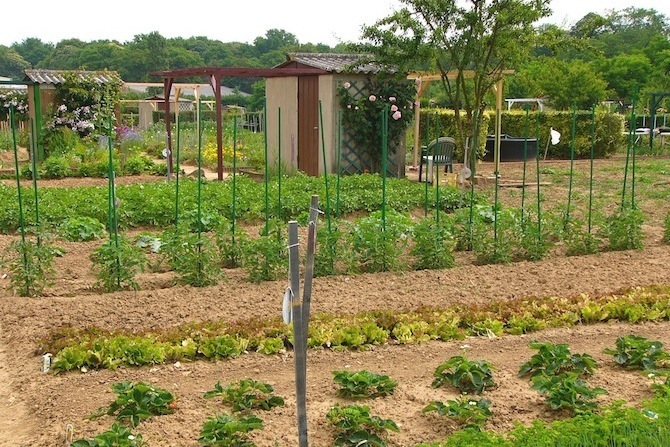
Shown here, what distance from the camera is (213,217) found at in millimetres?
9703

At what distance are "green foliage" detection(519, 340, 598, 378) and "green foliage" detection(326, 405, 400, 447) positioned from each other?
1.21m

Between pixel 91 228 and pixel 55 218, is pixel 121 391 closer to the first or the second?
pixel 91 228

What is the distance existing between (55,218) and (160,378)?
5.49 m

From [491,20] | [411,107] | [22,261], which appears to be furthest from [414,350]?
[411,107]

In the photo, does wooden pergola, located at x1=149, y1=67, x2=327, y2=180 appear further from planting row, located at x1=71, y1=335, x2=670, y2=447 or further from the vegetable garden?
planting row, located at x1=71, y1=335, x2=670, y2=447

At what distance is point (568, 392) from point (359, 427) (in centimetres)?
118

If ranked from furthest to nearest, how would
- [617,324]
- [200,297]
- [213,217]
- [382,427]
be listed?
[213,217]
[200,297]
[617,324]
[382,427]

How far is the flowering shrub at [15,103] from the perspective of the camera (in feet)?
78.8

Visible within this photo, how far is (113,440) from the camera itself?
364cm

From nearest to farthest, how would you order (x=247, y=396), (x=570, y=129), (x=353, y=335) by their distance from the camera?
(x=247, y=396) → (x=353, y=335) → (x=570, y=129)

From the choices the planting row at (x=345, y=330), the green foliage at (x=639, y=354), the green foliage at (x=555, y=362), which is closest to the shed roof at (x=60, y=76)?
the planting row at (x=345, y=330)

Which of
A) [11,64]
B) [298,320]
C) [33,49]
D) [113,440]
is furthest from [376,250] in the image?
[33,49]

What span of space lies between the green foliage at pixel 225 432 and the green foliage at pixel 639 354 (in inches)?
96.9

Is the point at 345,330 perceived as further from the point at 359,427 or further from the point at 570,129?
the point at 570,129
